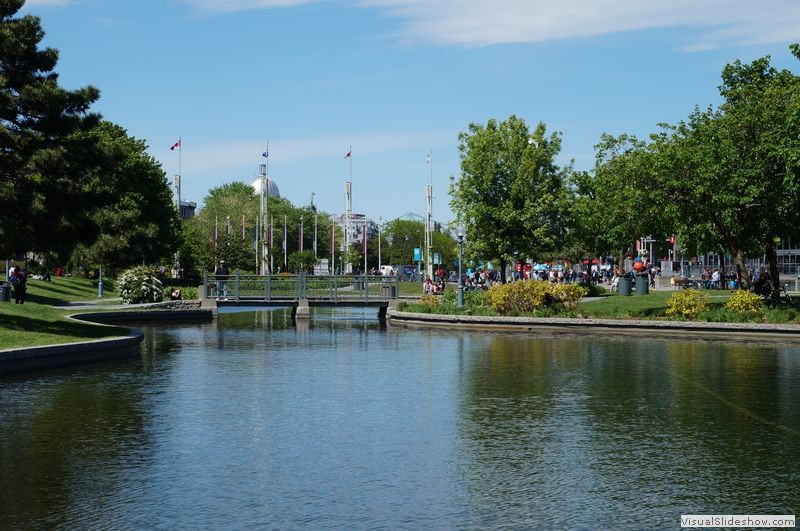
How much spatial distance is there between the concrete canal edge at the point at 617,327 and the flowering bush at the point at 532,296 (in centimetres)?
229

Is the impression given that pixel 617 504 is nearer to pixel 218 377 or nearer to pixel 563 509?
pixel 563 509

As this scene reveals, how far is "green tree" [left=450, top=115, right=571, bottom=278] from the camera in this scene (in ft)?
197

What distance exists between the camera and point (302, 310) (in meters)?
45.3

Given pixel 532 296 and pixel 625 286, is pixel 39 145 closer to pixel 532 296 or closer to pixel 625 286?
pixel 532 296

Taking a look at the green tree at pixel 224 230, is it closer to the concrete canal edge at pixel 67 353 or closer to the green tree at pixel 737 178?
the green tree at pixel 737 178

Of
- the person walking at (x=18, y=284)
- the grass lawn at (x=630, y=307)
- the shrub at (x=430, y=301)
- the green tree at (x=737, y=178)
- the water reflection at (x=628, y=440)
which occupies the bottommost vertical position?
the water reflection at (x=628, y=440)

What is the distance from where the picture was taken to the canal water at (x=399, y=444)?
8.40 metres

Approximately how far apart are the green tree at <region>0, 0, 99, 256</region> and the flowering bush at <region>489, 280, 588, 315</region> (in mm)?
16395

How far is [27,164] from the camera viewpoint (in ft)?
90.1

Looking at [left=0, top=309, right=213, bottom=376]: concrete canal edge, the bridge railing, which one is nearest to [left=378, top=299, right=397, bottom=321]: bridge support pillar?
the bridge railing

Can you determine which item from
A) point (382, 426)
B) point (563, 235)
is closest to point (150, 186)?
point (563, 235)

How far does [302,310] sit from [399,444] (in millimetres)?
34181

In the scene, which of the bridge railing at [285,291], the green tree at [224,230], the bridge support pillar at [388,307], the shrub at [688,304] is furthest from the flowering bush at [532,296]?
the green tree at [224,230]

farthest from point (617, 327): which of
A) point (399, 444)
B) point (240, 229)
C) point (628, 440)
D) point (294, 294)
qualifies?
point (240, 229)
